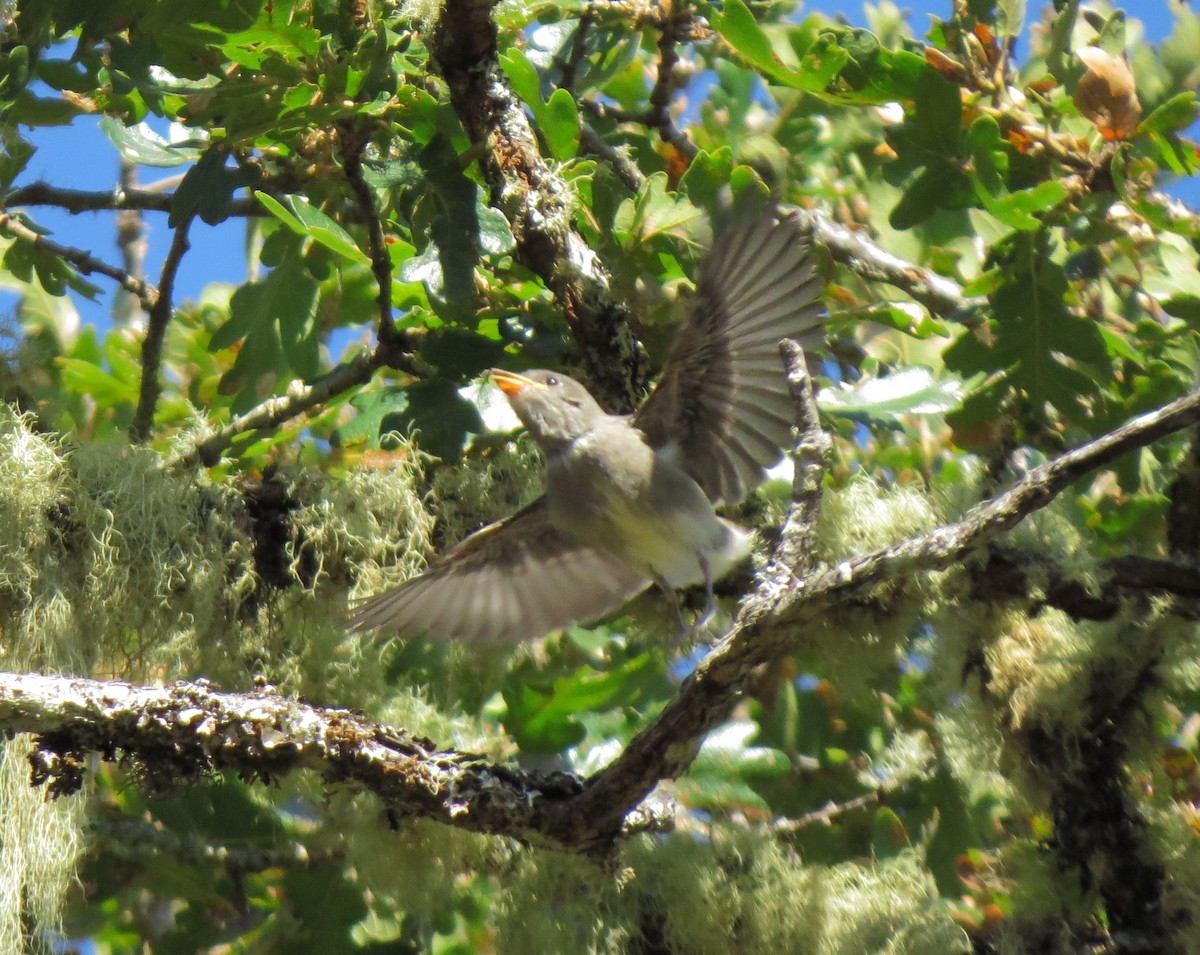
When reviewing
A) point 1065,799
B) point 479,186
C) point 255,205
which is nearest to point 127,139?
point 255,205

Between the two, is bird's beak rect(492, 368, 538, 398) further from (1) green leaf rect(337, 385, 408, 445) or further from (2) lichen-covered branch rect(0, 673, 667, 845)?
(2) lichen-covered branch rect(0, 673, 667, 845)

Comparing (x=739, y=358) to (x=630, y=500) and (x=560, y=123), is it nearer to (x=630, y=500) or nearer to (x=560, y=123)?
(x=630, y=500)

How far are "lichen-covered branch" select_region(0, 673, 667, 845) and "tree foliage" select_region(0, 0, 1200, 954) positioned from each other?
3 cm

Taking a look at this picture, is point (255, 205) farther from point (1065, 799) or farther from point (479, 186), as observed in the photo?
point (1065, 799)

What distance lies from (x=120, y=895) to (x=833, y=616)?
209 centimetres

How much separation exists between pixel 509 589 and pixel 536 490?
13.3 inches

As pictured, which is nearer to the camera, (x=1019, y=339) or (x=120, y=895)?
(x=1019, y=339)

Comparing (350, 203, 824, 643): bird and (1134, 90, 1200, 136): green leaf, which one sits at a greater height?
(1134, 90, 1200, 136): green leaf

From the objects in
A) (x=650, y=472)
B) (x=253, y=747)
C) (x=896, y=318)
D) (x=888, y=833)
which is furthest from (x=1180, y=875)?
(x=253, y=747)

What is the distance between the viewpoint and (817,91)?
298 centimetres

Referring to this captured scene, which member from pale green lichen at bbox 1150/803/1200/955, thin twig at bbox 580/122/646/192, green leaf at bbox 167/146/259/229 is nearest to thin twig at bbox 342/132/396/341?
green leaf at bbox 167/146/259/229

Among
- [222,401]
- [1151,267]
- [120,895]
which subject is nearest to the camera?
[1151,267]

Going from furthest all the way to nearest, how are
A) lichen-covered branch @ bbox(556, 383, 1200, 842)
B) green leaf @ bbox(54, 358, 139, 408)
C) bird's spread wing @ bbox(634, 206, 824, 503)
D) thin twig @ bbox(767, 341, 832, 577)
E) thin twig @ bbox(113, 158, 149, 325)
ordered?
thin twig @ bbox(113, 158, 149, 325)
green leaf @ bbox(54, 358, 139, 408)
bird's spread wing @ bbox(634, 206, 824, 503)
thin twig @ bbox(767, 341, 832, 577)
lichen-covered branch @ bbox(556, 383, 1200, 842)

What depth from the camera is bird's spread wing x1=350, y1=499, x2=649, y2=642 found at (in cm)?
313
